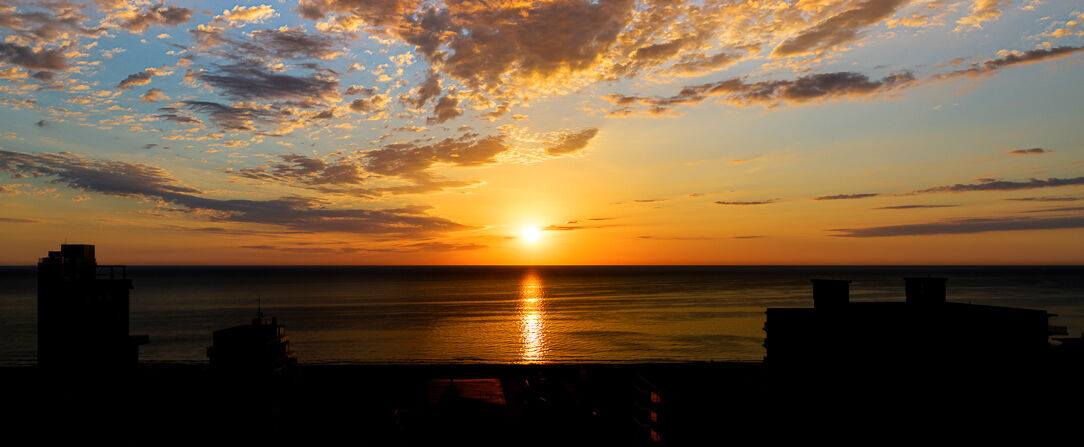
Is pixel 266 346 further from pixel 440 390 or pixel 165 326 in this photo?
pixel 165 326

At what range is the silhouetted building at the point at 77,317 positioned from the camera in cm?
2591

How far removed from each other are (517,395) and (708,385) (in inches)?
407

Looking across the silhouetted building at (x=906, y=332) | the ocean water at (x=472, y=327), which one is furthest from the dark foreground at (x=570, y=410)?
the ocean water at (x=472, y=327)

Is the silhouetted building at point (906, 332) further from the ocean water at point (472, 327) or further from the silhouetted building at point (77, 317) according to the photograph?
the ocean water at point (472, 327)

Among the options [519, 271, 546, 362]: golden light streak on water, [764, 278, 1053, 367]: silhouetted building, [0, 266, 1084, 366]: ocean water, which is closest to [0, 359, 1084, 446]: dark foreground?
[764, 278, 1053, 367]: silhouetted building

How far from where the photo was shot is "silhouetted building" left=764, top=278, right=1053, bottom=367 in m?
22.3

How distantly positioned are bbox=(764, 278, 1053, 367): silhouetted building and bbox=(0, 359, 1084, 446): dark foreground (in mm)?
583

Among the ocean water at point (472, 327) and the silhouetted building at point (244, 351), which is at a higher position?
the silhouetted building at point (244, 351)

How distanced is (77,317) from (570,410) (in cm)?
2429

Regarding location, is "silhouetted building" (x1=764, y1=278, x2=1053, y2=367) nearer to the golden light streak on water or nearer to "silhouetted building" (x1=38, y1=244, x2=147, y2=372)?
"silhouetted building" (x1=38, y1=244, x2=147, y2=372)

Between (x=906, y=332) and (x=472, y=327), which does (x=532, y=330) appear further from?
(x=906, y=332)

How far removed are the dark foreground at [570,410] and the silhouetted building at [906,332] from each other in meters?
0.58

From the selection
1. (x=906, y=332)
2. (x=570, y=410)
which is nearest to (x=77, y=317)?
(x=570, y=410)

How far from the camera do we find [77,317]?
86.7 ft
